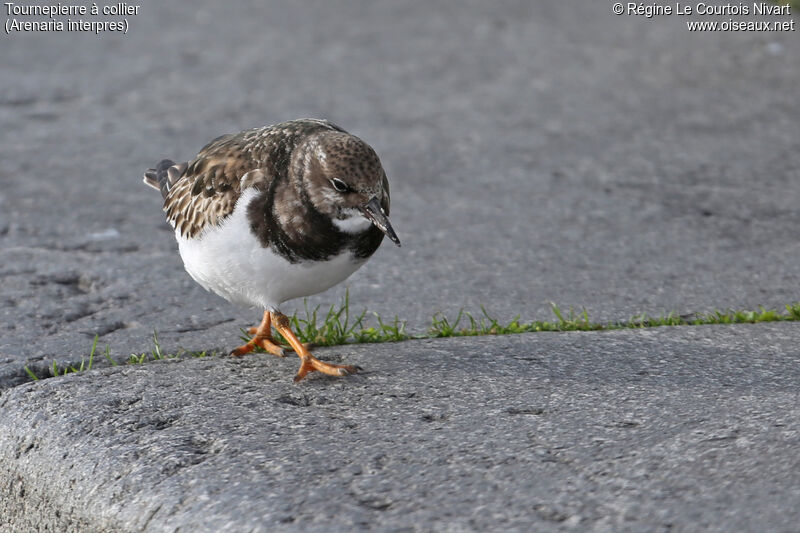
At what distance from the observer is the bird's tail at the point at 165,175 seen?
15.4 feet

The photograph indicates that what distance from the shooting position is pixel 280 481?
10.2ft

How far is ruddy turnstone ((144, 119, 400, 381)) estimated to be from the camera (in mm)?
3812

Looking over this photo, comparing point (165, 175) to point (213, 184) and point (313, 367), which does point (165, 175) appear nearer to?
point (213, 184)

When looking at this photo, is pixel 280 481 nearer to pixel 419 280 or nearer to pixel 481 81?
pixel 419 280

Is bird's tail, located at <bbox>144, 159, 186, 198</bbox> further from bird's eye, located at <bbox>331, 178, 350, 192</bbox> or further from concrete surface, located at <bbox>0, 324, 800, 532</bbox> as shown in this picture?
bird's eye, located at <bbox>331, 178, 350, 192</bbox>

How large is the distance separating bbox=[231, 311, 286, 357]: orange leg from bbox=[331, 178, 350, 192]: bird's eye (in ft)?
2.66

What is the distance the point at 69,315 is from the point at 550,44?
18.3 feet

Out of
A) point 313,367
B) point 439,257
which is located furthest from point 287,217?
point 439,257

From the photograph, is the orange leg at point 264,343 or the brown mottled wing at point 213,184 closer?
the brown mottled wing at point 213,184

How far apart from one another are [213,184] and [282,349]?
2.48ft

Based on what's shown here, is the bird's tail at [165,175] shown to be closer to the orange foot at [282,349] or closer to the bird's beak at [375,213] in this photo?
the orange foot at [282,349]

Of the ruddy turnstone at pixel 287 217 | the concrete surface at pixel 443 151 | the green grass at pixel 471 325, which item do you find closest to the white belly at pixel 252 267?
the ruddy turnstone at pixel 287 217

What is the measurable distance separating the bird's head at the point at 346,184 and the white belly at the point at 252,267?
6.4 inches

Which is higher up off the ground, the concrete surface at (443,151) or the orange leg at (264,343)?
the concrete surface at (443,151)
